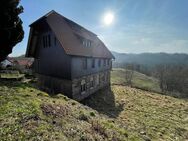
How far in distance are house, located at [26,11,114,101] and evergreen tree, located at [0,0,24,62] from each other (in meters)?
4.27

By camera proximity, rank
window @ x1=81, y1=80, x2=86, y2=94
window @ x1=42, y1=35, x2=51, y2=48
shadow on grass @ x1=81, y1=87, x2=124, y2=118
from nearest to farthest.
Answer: shadow on grass @ x1=81, y1=87, x2=124, y2=118 → window @ x1=42, y1=35, x2=51, y2=48 → window @ x1=81, y1=80, x2=86, y2=94

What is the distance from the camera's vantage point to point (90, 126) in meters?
8.43

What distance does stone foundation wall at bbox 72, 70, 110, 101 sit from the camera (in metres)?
19.9

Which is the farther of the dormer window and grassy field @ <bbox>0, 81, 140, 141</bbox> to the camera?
the dormer window

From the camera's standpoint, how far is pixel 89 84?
24312 millimetres

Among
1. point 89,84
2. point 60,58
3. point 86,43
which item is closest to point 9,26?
point 60,58

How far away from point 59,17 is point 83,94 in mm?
11877

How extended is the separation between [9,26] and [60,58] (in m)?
6.74

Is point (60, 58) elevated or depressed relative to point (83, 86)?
elevated

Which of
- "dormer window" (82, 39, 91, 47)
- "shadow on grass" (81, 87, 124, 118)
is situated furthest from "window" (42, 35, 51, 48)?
"shadow on grass" (81, 87, 124, 118)

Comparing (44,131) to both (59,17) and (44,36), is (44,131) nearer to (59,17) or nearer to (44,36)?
(44,36)

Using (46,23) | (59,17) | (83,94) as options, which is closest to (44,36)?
(46,23)

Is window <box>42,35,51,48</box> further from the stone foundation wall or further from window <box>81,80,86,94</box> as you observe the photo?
window <box>81,80,86,94</box>

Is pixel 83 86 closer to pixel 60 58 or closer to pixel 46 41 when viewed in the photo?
pixel 60 58
